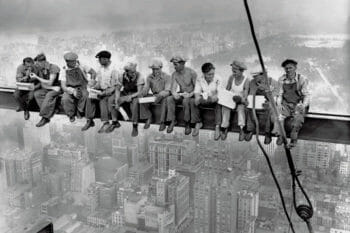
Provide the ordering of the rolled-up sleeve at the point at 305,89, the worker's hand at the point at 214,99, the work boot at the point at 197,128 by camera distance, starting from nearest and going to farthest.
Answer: the rolled-up sleeve at the point at 305,89 → the worker's hand at the point at 214,99 → the work boot at the point at 197,128

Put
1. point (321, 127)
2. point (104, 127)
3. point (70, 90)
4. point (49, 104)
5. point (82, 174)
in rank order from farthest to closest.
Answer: point (82, 174), point (49, 104), point (70, 90), point (104, 127), point (321, 127)

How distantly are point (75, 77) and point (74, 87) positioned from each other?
0.17m

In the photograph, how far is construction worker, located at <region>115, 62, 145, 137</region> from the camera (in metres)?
6.64

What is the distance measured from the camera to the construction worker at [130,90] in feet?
21.8

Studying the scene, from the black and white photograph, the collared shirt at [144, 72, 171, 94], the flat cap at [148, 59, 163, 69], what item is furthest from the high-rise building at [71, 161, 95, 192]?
the flat cap at [148, 59, 163, 69]

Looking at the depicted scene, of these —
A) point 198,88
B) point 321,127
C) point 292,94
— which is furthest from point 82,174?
point 321,127

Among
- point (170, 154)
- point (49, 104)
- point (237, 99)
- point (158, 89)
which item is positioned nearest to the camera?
point (237, 99)

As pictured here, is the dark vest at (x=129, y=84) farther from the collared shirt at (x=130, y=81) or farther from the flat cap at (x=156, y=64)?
the flat cap at (x=156, y=64)

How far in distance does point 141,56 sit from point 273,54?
4.36 metres

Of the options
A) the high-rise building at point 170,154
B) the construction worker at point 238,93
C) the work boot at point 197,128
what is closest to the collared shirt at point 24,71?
the work boot at point 197,128

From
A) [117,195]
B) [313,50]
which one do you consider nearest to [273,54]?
[313,50]

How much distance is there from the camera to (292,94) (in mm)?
5906

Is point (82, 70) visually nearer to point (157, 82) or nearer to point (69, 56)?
point (69, 56)

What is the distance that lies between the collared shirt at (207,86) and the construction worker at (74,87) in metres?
1.91
